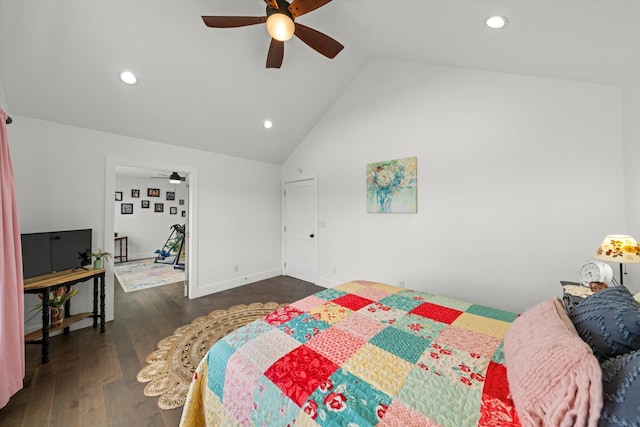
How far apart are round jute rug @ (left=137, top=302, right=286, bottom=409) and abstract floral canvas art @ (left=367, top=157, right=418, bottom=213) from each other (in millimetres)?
2029

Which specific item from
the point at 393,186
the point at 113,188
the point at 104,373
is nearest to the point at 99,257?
the point at 113,188

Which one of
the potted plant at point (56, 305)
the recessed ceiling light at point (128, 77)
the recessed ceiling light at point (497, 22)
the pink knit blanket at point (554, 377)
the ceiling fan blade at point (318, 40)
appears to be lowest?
the potted plant at point (56, 305)

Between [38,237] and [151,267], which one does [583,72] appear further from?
[151,267]

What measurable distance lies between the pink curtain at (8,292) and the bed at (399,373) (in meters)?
1.47

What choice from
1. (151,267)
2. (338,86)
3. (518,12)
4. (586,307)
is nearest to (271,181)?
(338,86)

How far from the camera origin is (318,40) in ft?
6.86

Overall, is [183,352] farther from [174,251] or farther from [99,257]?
[174,251]

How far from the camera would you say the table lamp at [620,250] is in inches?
62.2

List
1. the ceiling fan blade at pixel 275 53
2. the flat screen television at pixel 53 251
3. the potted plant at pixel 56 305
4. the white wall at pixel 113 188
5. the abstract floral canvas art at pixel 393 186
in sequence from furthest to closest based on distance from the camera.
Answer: the abstract floral canvas art at pixel 393 186 → the white wall at pixel 113 188 → the potted plant at pixel 56 305 → the flat screen television at pixel 53 251 → the ceiling fan blade at pixel 275 53

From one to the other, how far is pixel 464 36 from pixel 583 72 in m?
1.00

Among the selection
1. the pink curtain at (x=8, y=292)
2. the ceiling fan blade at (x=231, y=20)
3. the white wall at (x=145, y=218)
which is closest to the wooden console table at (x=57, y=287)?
the pink curtain at (x=8, y=292)

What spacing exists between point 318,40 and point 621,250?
8.81 ft

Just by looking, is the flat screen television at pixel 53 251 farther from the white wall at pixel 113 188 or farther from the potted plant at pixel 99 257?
the white wall at pixel 113 188

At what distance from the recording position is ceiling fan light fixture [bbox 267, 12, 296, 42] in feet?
5.71
